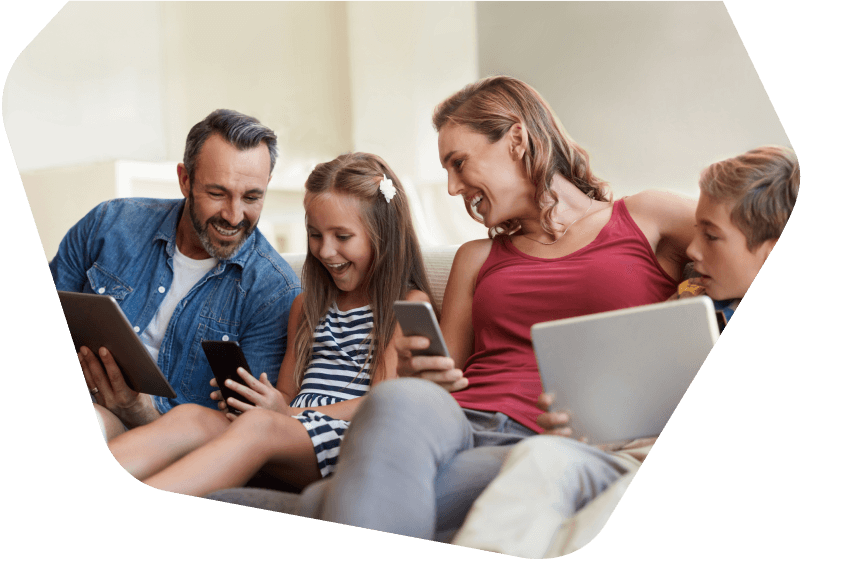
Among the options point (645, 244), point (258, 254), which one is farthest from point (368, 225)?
point (645, 244)

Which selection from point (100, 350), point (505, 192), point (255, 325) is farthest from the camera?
point (100, 350)

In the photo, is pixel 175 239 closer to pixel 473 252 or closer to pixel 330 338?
pixel 330 338

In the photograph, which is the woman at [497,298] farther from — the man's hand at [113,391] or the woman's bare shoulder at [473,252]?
the man's hand at [113,391]

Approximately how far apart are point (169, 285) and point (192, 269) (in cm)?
6

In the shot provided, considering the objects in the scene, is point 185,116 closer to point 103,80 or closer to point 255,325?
point 103,80

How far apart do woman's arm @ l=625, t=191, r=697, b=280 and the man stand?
65 centimetres

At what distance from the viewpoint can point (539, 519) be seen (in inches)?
52.1

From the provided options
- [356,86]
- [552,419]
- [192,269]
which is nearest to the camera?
[552,419]

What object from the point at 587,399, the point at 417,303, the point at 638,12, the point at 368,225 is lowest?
the point at 587,399

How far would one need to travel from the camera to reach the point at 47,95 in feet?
6.22

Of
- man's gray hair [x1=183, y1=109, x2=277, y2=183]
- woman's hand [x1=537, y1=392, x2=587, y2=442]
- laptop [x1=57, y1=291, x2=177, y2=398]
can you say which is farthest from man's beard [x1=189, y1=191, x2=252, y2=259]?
woman's hand [x1=537, y1=392, x2=587, y2=442]

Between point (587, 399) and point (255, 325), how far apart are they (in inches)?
26.9

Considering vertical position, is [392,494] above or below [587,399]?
below

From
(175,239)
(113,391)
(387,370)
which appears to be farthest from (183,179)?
(387,370)
